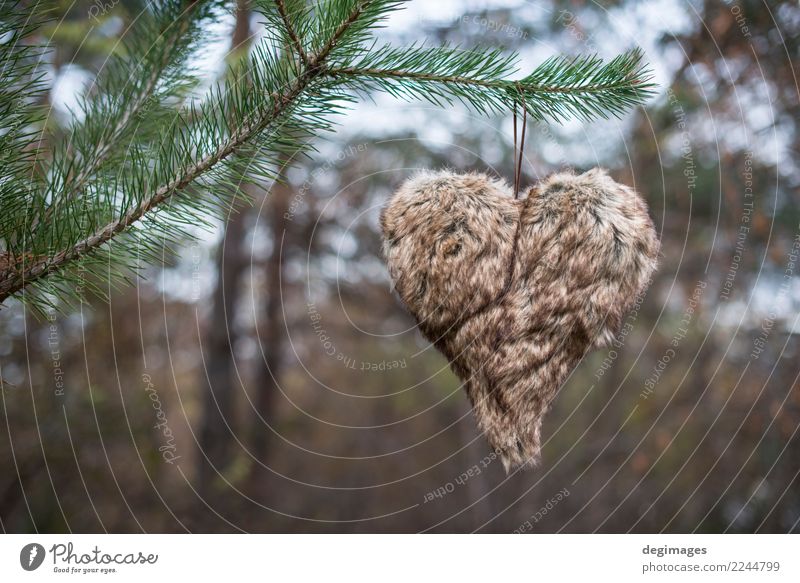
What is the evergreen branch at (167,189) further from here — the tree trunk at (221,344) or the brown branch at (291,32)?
the tree trunk at (221,344)

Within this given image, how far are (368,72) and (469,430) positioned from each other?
459cm

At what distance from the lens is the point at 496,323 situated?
0.90 m

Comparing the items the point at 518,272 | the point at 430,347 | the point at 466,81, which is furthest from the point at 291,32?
the point at 430,347

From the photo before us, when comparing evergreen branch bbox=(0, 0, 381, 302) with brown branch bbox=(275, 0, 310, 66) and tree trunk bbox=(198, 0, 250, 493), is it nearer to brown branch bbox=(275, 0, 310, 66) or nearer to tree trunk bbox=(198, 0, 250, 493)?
brown branch bbox=(275, 0, 310, 66)

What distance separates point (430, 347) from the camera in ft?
8.96

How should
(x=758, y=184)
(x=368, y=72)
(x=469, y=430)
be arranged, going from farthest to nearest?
(x=469, y=430)
(x=758, y=184)
(x=368, y=72)

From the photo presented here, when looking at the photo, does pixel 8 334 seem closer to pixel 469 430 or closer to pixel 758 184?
pixel 758 184

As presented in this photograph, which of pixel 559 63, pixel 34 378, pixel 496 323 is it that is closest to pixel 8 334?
pixel 34 378

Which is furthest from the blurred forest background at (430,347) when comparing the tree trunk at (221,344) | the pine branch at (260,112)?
the pine branch at (260,112)
